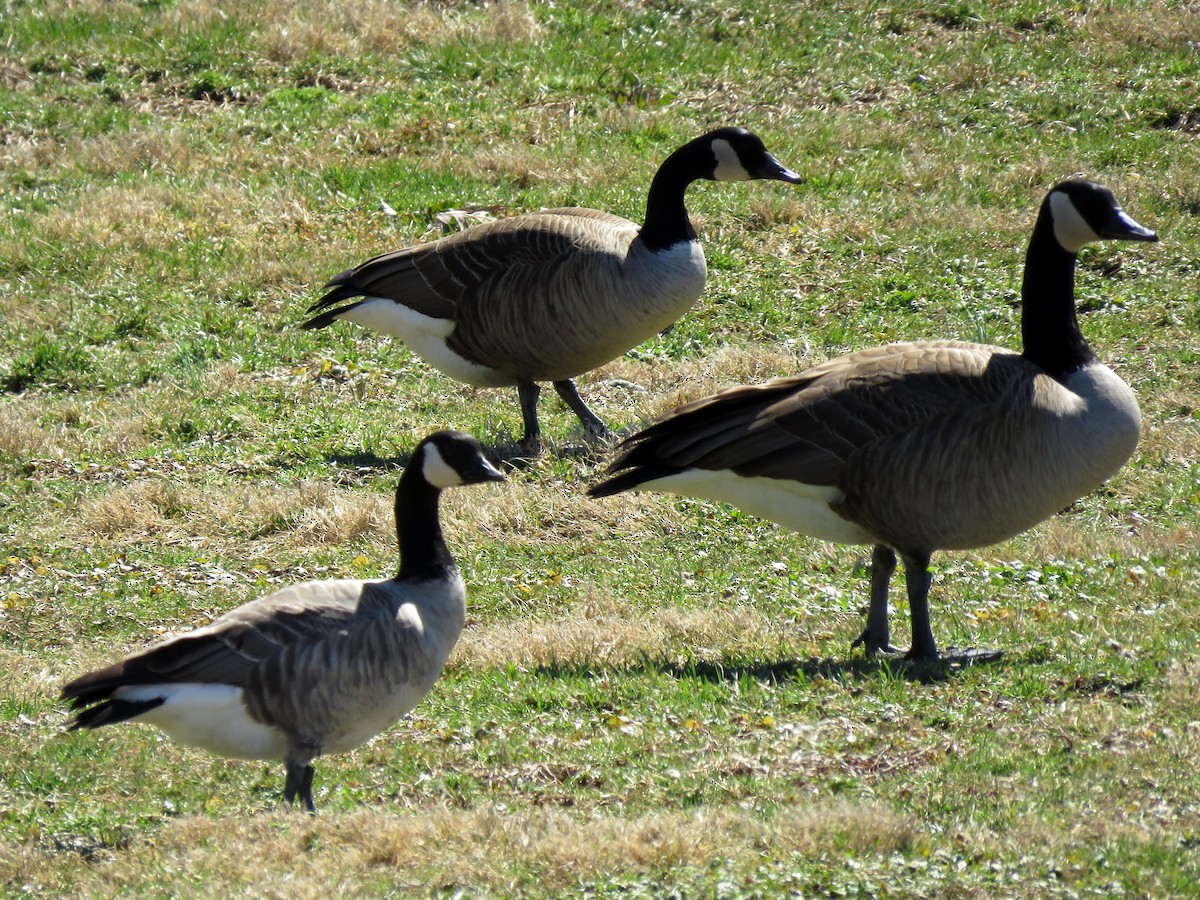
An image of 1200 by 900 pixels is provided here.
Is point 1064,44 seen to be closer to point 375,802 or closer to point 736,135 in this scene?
point 736,135

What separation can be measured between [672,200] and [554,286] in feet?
3.18

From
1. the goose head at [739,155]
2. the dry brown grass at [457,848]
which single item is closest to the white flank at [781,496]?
the dry brown grass at [457,848]

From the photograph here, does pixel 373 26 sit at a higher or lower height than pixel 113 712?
higher

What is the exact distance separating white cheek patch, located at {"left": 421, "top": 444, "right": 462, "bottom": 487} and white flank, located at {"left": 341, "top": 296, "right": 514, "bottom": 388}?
14.0 ft

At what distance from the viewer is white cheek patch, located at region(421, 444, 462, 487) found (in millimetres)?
6266

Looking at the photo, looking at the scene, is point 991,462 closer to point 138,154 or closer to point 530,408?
point 530,408

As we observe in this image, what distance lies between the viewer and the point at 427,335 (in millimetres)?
10672

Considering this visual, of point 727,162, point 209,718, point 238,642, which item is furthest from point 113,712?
point 727,162

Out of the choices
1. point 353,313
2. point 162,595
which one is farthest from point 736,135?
point 162,595

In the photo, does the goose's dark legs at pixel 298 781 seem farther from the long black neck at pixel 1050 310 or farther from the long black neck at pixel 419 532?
the long black neck at pixel 1050 310

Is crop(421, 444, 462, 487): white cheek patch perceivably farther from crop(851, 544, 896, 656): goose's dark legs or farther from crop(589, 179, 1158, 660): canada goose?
crop(851, 544, 896, 656): goose's dark legs

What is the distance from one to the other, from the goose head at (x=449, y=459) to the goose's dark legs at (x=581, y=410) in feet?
12.9

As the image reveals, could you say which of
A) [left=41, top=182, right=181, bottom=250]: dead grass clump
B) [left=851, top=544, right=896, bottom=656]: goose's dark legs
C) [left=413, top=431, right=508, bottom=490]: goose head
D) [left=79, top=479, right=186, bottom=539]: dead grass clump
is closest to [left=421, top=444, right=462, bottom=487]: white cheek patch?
[left=413, top=431, right=508, bottom=490]: goose head

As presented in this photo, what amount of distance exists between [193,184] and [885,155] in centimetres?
652
